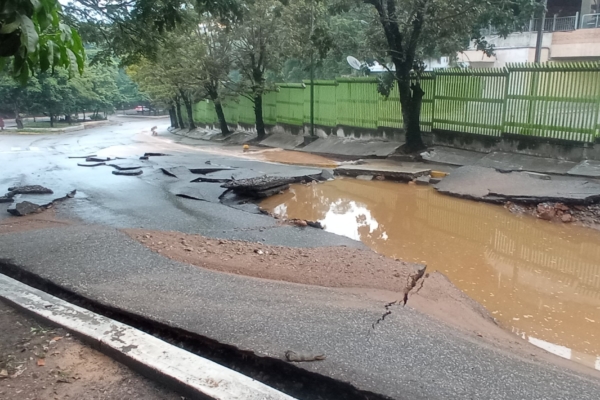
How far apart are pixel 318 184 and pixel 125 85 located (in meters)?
61.1

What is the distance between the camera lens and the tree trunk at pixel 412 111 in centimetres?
1299

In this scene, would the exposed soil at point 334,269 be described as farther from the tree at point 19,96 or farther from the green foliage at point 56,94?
the tree at point 19,96

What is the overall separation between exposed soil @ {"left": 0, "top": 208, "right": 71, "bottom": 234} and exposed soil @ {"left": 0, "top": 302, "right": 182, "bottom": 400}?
3.83m

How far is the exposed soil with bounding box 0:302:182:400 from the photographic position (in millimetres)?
2615

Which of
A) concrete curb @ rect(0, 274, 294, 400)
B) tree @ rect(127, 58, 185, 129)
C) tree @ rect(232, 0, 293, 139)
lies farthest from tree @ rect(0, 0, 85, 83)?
tree @ rect(127, 58, 185, 129)

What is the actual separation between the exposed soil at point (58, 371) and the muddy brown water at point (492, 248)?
3403 millimetres

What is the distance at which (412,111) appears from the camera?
1316cm

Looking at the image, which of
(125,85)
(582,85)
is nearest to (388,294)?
(582,85)

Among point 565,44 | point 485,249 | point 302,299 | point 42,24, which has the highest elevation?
point 565,44

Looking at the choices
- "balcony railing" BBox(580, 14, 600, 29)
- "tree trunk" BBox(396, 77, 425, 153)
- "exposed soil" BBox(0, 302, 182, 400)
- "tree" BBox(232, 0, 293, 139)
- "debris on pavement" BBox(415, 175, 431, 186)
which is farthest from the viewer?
"balcony railing" BBox(580, 14, 600, 29)

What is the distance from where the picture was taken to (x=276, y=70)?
20.5 meters

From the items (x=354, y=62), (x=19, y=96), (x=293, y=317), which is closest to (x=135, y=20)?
(x=354, y=62)

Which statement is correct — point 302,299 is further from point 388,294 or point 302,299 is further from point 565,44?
point 565,44

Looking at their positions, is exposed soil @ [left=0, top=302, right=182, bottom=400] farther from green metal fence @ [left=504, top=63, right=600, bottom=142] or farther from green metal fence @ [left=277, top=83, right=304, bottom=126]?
green metal fence @ [left=277, top=83, right=304, bottom=126]
